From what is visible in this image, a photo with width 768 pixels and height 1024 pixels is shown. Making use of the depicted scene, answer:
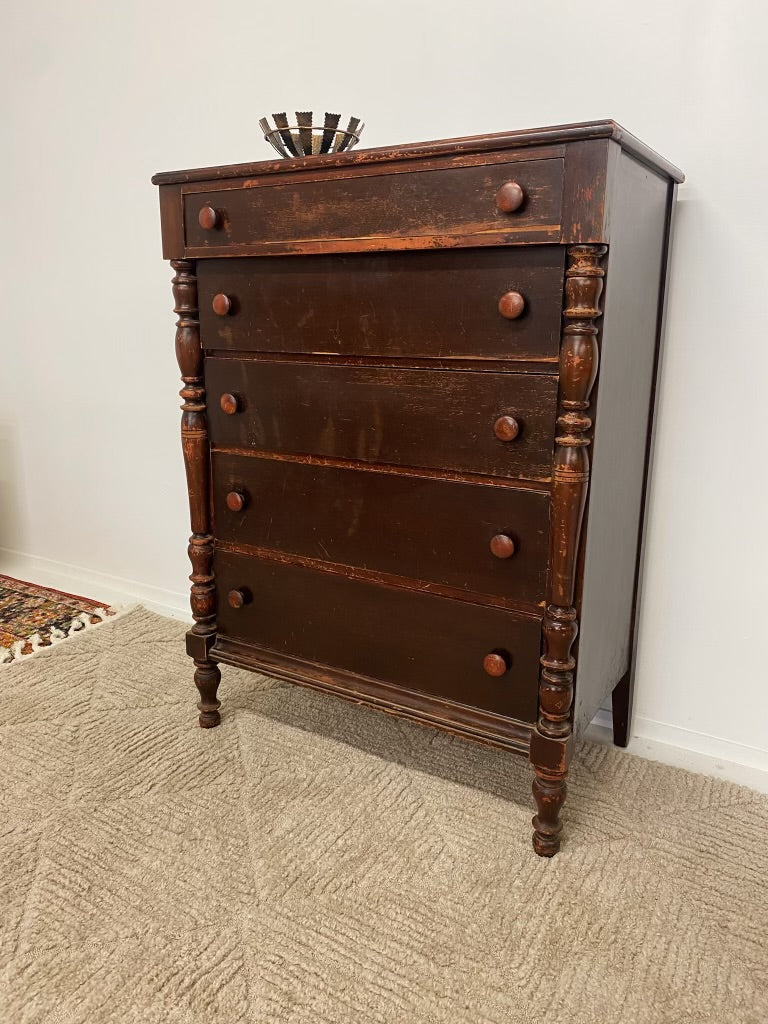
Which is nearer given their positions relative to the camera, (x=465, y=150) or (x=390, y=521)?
(x=465, y=150)

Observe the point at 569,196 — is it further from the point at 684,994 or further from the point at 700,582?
the point at 684,994

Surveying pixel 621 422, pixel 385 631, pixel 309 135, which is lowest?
pixel 385 631

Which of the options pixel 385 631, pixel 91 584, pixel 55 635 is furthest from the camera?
pixel 91 584

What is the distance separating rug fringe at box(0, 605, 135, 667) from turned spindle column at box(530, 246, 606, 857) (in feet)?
4.83

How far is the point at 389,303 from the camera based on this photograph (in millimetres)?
1339

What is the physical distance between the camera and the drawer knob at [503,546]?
130cm

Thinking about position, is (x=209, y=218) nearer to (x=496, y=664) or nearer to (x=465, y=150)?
(x=465, y=150)

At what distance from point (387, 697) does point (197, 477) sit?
59 cm

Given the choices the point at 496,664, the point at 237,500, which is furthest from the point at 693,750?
the point at 237,500

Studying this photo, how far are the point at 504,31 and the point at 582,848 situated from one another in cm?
159

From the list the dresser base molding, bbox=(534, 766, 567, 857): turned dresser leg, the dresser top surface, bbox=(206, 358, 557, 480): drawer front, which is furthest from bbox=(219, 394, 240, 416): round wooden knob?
bbox=(534, 766, 567, 857): turned dresser leg

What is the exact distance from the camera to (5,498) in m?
2.94

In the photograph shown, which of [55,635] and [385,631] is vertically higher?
[385,631]

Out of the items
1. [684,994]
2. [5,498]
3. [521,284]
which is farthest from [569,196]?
[5,498]
